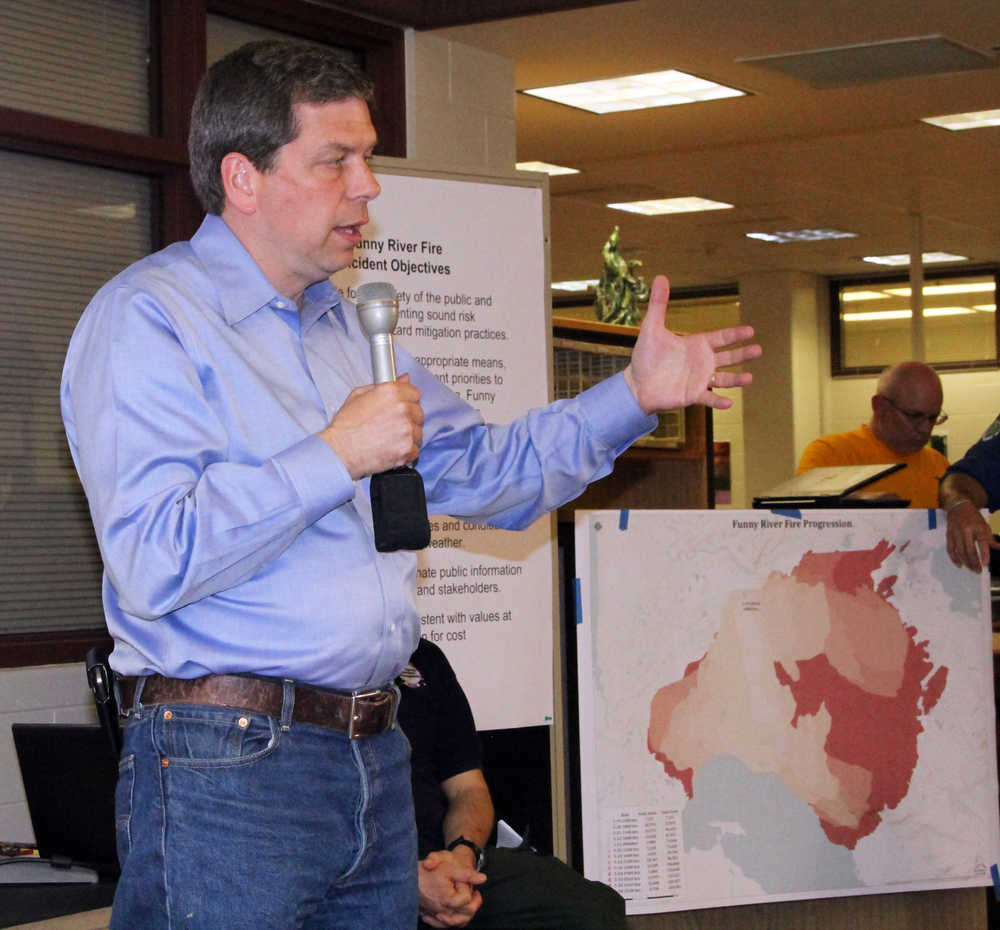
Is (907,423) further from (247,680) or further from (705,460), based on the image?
(247,680)

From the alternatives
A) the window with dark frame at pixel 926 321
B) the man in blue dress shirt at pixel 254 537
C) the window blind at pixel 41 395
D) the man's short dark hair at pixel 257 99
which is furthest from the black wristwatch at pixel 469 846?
the window with dark frame at pixel 926 321

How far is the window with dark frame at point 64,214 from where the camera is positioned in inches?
136

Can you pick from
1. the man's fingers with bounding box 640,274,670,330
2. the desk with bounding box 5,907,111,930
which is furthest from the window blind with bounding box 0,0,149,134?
the man's fingers with bounding box 640,274,670,330

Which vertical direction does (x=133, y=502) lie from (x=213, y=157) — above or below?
→ below

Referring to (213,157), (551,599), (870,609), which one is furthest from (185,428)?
(870,609)

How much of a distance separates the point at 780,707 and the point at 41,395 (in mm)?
1943

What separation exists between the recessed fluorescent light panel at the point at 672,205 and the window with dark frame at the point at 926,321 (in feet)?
12.2

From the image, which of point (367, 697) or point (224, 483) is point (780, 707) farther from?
point (224, 483)

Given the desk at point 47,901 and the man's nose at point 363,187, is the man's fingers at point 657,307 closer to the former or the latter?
the man's nose at point 363,187

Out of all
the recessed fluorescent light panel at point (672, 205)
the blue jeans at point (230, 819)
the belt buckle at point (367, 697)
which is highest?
the recessed fluorescent light panel at point (672, 205)

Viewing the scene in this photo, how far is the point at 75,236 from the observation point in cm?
360

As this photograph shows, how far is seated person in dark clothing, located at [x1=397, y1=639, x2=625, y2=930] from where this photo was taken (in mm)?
2578

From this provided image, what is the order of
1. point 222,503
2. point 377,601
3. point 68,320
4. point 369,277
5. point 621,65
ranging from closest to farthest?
point 222,503 < point 377,601 < point 369,277 < point 68,320 < point 621,65

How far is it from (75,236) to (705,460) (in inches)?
82.8
